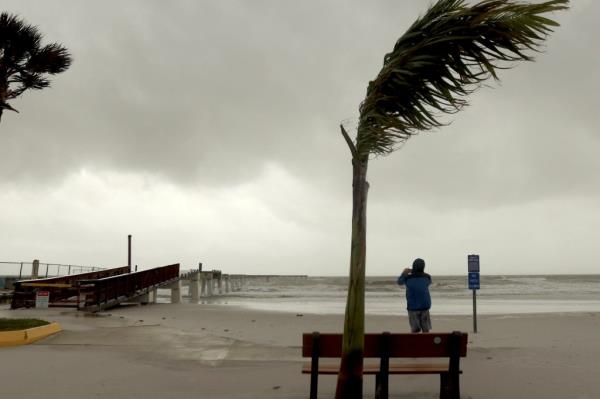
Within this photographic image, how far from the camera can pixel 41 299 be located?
60.7 ft

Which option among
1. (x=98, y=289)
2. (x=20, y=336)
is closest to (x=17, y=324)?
(x=20, y=336)

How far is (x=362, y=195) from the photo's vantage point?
5066 mm

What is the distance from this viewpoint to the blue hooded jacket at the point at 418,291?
361 inches

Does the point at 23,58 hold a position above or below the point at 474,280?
above

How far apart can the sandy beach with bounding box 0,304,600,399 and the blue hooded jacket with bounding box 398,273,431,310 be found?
3.69 feet

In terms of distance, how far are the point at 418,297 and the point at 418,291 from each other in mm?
99

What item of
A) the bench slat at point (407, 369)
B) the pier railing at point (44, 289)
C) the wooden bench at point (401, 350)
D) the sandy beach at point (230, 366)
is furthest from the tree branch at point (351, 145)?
the pier railing at point (44, 289)

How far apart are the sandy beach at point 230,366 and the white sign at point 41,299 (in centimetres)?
583

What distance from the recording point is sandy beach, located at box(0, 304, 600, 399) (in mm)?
6316

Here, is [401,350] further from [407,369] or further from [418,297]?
[418,297]

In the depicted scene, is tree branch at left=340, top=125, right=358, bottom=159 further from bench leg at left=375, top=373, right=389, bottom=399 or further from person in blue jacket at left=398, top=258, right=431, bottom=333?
person in blue jacket at left=398, top=258, right=431, bottom=333

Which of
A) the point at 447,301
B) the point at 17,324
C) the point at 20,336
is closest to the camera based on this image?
the point at 20,336

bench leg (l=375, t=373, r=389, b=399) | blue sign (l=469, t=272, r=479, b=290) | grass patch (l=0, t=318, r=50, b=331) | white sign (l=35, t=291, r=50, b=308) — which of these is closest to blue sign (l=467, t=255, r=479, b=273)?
blue sign (l=469, t=272, r=479, b=290)

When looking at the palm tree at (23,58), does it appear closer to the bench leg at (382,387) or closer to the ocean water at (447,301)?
the bench leg at (382,387)
